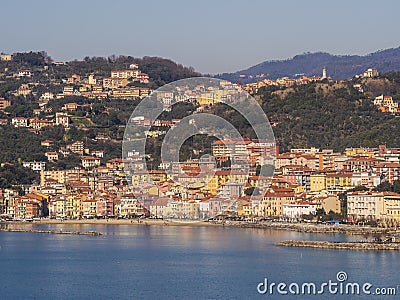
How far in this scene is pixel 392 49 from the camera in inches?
4210

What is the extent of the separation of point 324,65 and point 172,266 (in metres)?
76.5

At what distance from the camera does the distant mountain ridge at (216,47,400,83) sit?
301 ft

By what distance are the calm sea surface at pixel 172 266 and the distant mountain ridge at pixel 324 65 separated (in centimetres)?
6065

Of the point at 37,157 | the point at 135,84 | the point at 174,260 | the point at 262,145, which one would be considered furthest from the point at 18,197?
the point at 135,84

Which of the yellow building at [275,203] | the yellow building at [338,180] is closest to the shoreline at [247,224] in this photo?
the yellow building at [275,203]

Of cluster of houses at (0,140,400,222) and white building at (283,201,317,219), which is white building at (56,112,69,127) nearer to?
cluster of houses at (0,140,400,222)

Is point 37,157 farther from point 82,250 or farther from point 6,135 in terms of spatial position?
point 82,250

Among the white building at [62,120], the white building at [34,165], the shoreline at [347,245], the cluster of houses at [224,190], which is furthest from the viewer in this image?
the white building at [62,120]

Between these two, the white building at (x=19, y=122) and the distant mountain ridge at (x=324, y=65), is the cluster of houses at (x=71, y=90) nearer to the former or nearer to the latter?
the white building at (x=19, y=122)

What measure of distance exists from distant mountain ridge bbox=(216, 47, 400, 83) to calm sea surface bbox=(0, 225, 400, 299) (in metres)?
60.7

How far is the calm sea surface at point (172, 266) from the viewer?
19.3 m

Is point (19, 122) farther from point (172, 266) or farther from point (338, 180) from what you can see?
point (172, 266)

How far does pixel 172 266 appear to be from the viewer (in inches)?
881

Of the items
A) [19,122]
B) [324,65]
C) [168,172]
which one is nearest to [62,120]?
[19,122]
